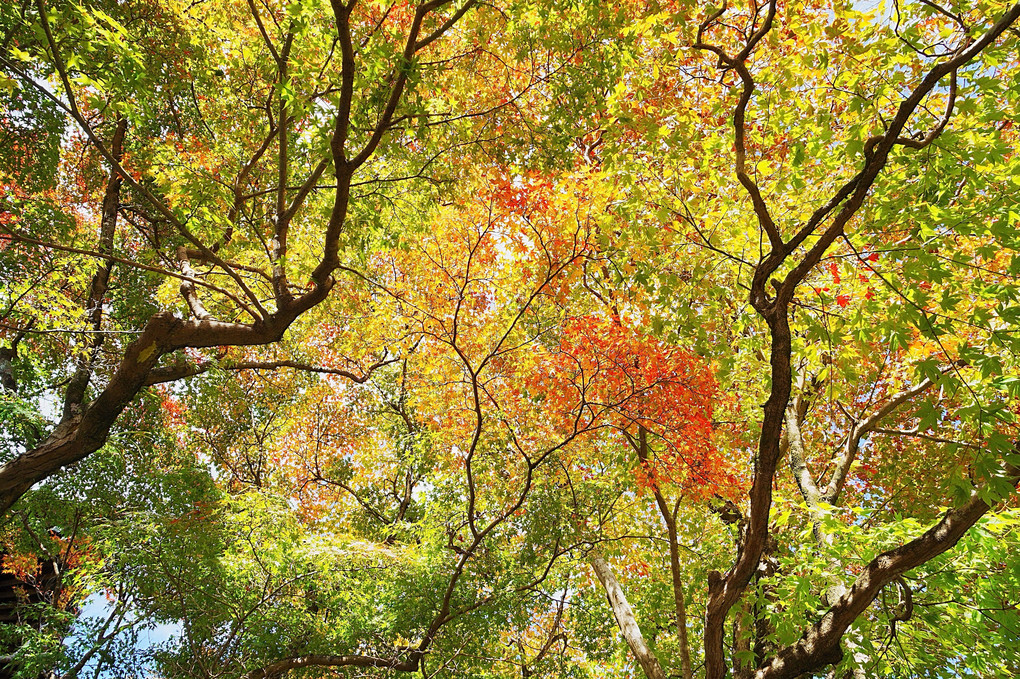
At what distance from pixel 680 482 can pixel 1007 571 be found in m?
2.78

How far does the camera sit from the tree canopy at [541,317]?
424 centimetres

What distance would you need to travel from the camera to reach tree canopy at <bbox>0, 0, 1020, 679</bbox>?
13.9 feet

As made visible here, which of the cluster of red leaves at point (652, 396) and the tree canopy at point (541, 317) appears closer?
the tree canopy at point (541, 317)

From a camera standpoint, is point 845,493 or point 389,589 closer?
point 389,589

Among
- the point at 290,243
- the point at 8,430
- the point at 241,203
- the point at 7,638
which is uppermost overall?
the point at 290,243

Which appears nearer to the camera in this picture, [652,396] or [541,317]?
[652,396]

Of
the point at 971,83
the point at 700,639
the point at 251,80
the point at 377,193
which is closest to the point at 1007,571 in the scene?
the point at 971,83

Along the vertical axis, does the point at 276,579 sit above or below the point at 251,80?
below

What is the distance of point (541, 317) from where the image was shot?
8.17 m

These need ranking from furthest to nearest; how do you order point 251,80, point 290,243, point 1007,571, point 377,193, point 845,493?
point 290,243 → point 845,493 → point 251,80 → point 377,193 → point 1007,571

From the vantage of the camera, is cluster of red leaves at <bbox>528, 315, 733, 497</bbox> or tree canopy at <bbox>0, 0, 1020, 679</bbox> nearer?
tree canopy at <bbox>0, 0, 1020, 679</bbox>

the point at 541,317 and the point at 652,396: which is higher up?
the point at 541,317

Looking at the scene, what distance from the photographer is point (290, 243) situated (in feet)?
29.0

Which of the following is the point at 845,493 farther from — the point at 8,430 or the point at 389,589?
the point at 8,430
